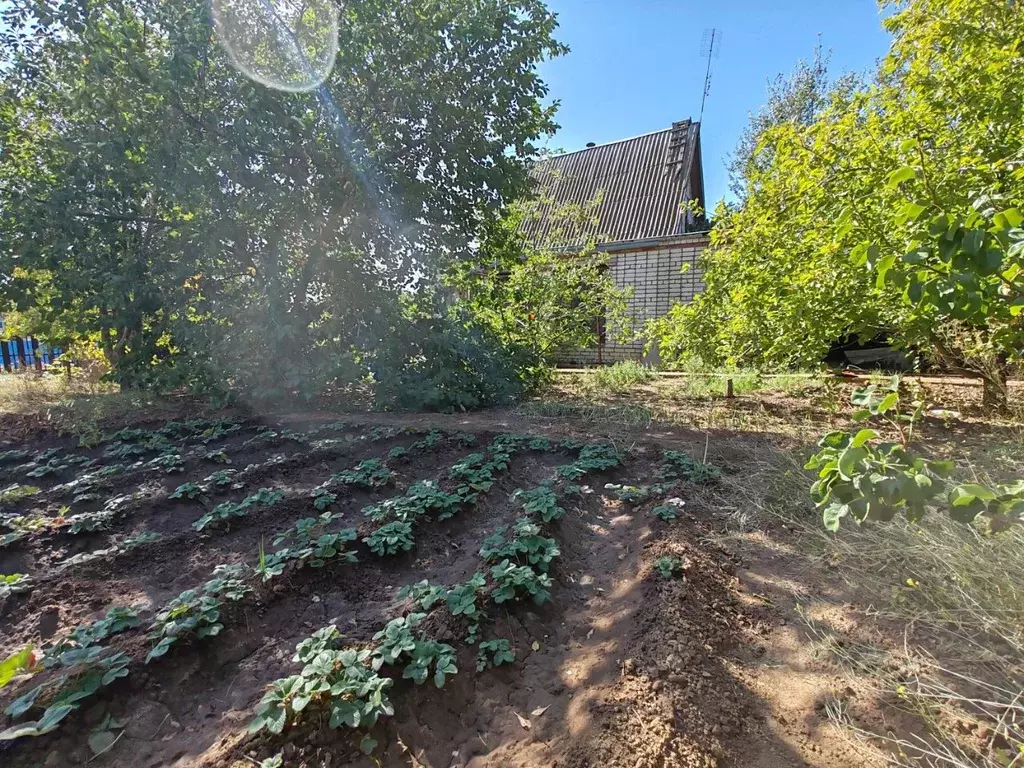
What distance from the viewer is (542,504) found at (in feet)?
7.64

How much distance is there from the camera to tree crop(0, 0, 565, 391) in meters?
4.39

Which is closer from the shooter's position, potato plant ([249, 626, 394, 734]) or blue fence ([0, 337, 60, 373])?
Answer: potato plant ([249, 626, 394, 734])

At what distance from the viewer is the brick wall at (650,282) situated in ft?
32.3

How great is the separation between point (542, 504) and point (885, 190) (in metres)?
2.46

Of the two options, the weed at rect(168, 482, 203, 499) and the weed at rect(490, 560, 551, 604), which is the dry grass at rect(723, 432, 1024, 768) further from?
the weed at rect(168, 482, 203, 499)

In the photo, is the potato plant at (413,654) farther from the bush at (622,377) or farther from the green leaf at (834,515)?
the bush at (622,377)

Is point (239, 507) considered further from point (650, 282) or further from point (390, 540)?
point (650, 282)

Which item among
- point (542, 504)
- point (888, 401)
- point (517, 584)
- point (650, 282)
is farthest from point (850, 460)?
point (650, 282)

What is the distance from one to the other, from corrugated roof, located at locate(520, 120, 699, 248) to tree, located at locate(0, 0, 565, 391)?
4983 millimetres

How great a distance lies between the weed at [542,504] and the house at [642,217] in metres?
6.54

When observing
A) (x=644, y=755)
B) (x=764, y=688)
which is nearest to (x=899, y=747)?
(x=764, y=688)

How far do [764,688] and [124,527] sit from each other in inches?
115

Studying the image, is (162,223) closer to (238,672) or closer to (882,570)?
(238,672)

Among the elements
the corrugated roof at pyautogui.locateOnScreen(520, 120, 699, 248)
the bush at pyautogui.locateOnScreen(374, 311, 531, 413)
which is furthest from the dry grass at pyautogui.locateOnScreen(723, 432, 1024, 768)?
the corrugated roof at pyautogui.locateOnScreen(520, 120, 699, 248)
